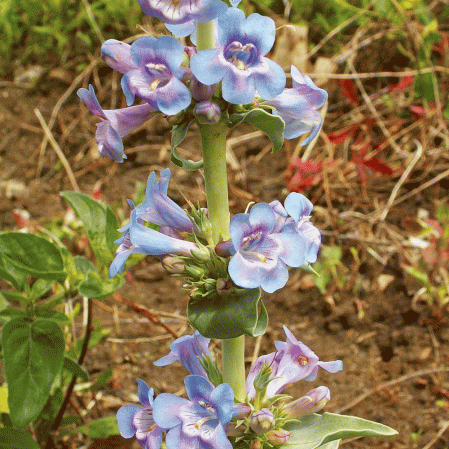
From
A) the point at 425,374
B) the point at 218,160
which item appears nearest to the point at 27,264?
the point at 218,160

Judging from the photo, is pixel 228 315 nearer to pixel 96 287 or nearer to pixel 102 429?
pixel 96 287

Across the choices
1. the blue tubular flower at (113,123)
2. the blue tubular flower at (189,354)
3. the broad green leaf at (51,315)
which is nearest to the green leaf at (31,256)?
the broad green leaf at (51,315)

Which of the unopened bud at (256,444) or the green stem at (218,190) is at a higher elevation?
the green stem at (218,190)

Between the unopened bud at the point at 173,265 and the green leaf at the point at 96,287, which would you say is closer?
the unopened bud at the point at 173,265

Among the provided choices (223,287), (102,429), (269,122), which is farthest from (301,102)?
(102,429)

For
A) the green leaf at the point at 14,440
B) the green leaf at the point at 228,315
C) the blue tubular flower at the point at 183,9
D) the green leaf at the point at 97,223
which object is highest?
the blue tubular flower at the point at 183,9

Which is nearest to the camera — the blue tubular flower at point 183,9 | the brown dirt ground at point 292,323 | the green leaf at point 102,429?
the blue tubular flower at point 183,9

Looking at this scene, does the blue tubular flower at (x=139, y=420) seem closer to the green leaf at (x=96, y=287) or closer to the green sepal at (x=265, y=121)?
the green leaf at (x=96, y=287)

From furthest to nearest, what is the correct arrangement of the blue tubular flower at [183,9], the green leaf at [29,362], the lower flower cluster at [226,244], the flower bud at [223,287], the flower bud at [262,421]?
the green leaf at [29,362]
the flower bud at [262,421]
the flower bud at [223,287]
the lower flower cluster at [226,244]
the blue tubular flower at [183,9]

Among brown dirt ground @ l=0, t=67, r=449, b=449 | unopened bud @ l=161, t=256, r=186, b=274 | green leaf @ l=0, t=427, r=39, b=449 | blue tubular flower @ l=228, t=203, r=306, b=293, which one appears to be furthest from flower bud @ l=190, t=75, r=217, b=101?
brown dirt ground @ l=0, t=67, r=449, b=449
